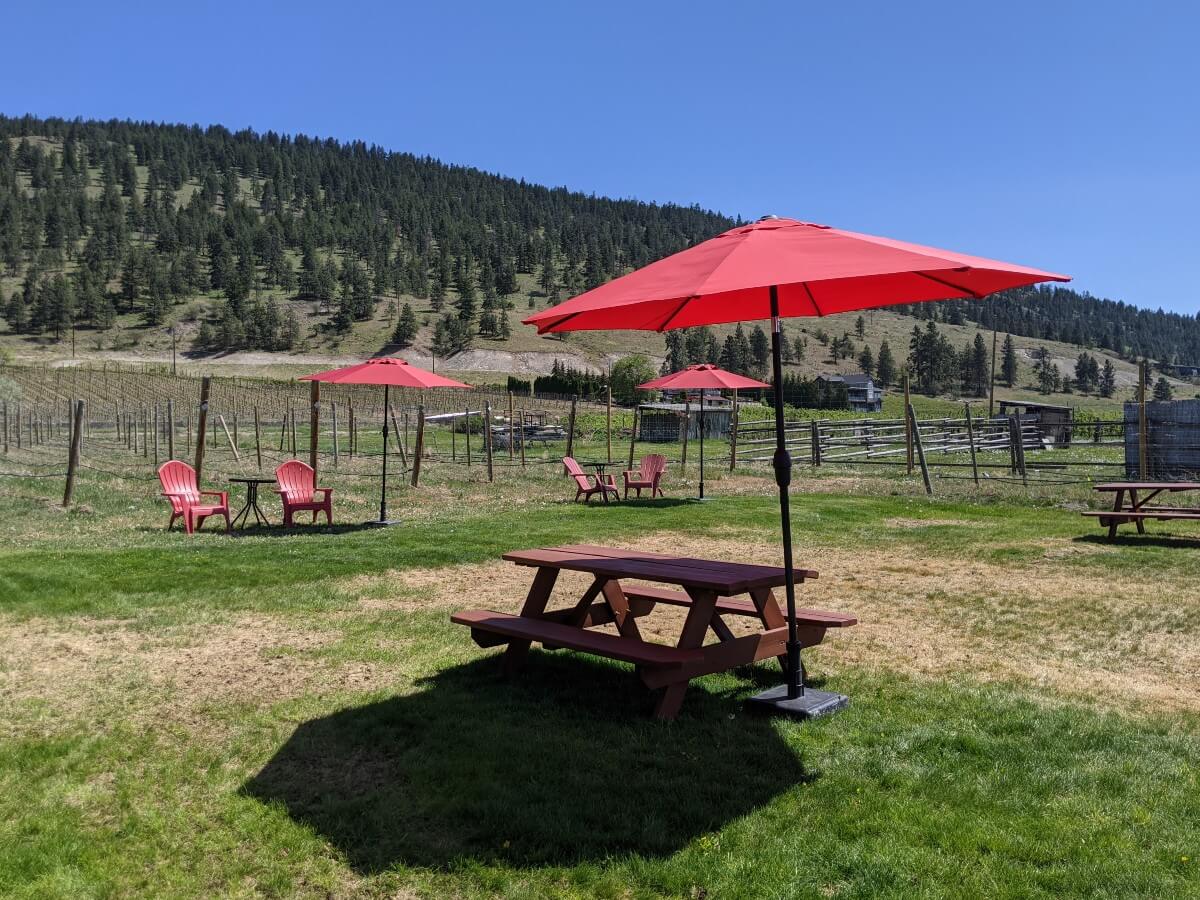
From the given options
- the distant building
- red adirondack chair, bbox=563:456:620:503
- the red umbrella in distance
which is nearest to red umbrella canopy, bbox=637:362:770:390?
the red umbrella in distance

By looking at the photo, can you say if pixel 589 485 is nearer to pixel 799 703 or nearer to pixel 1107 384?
pixel 799 703

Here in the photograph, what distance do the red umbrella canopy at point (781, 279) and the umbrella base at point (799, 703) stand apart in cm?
204

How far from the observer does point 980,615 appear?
7277 millimetres

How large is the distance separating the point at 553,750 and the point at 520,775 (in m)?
0.32

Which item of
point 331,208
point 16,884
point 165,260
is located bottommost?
point 16,884

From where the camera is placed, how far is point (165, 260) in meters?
136

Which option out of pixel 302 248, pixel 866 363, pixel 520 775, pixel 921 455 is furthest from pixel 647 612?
pixel 302 248

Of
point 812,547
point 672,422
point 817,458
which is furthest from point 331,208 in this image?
point 812,547

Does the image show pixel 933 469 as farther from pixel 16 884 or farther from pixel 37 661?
pixel 16 884

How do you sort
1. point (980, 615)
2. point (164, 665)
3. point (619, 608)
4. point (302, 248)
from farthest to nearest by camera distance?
point (302, 248) < point (980, 615) < point (619, 608) < point (164, 665)

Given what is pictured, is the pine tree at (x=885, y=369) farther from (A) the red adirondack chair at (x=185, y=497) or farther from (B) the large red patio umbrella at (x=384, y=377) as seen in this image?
(A) the red adirondack chair at (x=185, y=497)

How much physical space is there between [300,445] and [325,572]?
28.8 m

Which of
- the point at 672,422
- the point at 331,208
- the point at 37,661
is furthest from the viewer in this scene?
the point at 331,208

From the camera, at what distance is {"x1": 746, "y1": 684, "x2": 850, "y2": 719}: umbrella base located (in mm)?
4733
